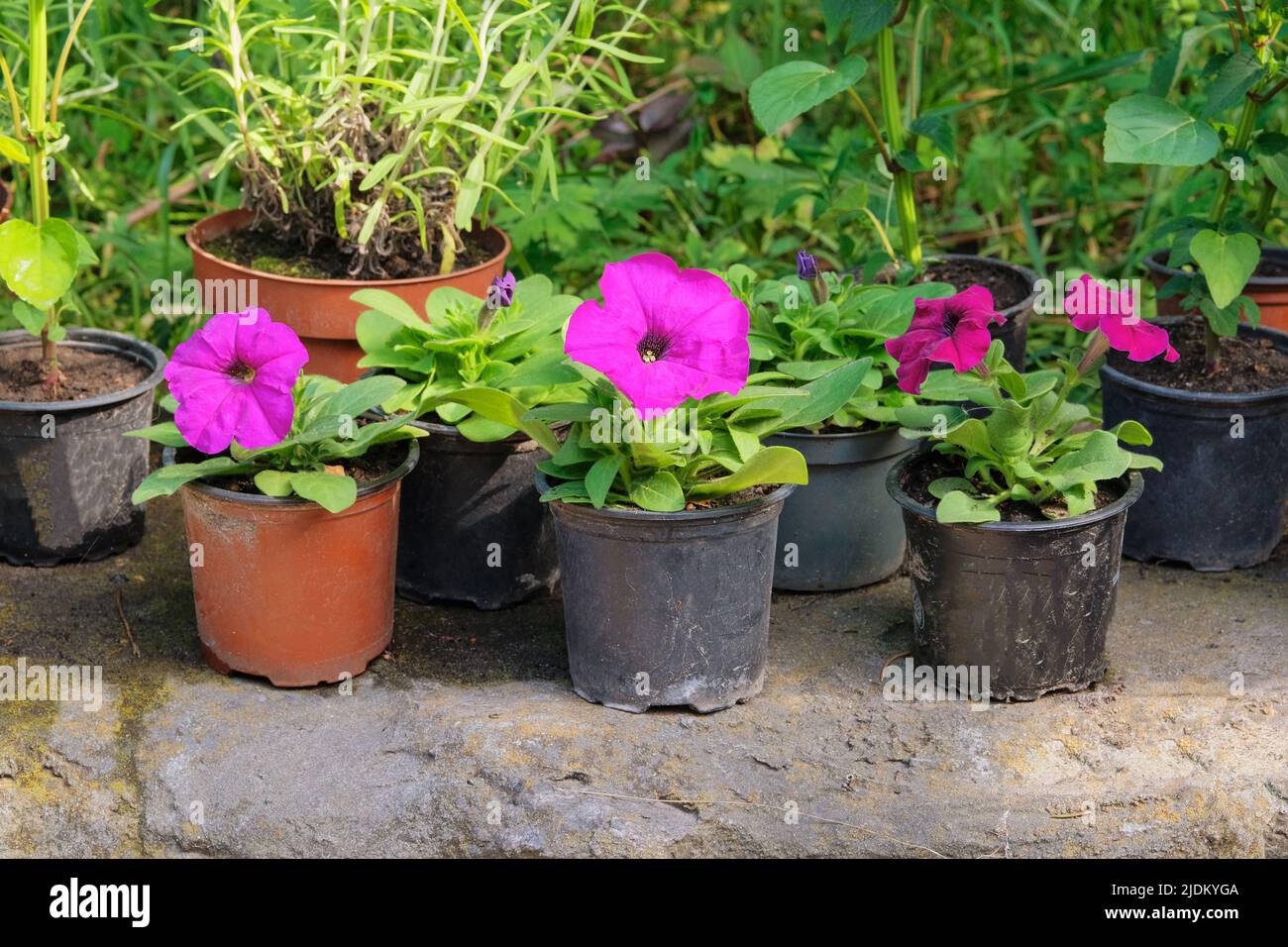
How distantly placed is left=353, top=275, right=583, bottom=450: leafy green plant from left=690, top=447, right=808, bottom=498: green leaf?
29 cm

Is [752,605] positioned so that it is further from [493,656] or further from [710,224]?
[710,224]

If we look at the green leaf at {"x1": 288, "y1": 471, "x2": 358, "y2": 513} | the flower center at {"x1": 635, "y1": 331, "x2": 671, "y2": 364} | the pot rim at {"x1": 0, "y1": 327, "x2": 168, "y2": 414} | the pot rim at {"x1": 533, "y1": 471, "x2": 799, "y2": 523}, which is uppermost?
the flower center at {"x1": 635, "y1": 331, "x2": 671, "y2": 364}

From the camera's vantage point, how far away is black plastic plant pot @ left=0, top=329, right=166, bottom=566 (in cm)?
287

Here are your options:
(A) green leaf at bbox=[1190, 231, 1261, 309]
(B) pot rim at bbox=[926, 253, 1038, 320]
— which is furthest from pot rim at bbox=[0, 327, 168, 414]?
(A) green leaf at bbox=[1190, 231, 1261, 309]

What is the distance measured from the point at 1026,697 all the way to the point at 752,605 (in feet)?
1.55

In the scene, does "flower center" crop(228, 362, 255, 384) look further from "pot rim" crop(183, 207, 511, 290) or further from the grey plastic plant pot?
"pot rim" crop(183, 207, 511, 290)

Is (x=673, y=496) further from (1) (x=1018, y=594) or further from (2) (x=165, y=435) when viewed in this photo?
(2) (x=165, y=435)

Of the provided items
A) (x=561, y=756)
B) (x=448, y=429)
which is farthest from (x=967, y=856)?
(x=448, y=429)

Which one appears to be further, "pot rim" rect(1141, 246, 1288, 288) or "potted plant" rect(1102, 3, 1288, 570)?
"pot rim" rect(1141, 246, 1288, 288)

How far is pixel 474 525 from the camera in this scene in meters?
2.81

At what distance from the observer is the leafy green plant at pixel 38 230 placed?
8.79ft

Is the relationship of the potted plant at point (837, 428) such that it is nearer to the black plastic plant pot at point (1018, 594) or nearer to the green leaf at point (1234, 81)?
the black plastic plant pot at point (1018, 594)

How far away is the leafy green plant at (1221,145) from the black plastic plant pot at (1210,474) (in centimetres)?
12

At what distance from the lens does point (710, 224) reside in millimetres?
4414
